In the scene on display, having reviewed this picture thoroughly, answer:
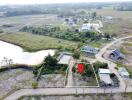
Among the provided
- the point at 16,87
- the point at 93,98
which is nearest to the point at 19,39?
the point at 16,87

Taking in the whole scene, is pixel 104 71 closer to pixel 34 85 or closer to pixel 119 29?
pixel 34 85

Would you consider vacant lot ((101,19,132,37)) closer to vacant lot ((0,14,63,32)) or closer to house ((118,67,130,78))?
vacant lot ((0,14,63,32))

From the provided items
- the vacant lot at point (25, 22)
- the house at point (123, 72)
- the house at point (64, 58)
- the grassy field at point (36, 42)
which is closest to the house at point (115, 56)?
the house at point (123, 72)

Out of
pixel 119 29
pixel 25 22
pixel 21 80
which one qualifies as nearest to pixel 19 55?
pixel 21 80

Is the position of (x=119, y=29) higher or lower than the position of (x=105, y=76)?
lower

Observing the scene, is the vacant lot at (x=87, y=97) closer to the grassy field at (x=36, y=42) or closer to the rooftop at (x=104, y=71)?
the rooftop at (x=104, y=71)

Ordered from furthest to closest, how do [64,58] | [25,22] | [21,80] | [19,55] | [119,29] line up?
[25,22] < [119,29] < [19,55] < [64,58] < [21,80]
